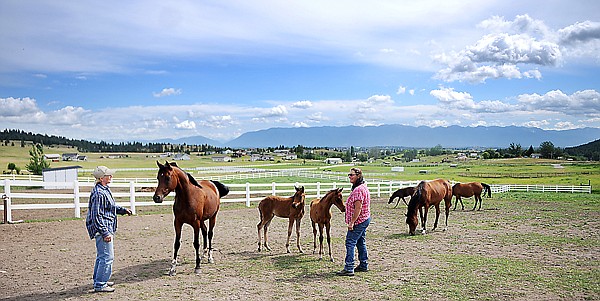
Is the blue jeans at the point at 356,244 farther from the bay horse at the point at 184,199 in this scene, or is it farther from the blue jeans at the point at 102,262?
the blue jeans at the point at 102,262

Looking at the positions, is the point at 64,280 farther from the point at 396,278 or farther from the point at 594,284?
the point at 594,284

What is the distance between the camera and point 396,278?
287 inches

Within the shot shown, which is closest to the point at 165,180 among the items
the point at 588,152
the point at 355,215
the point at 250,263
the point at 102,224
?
the point at 102,224

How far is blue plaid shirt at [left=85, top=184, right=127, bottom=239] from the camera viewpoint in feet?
20.3

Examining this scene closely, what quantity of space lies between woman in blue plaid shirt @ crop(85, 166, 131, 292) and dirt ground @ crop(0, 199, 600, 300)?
290mm

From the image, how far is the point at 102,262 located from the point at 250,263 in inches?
119

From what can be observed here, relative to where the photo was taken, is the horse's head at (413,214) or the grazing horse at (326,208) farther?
the horse's head at (413,214)

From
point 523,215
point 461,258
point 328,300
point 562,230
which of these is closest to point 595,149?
point 523,215

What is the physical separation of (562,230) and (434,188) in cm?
385

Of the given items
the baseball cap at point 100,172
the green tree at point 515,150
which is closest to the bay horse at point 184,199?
the baseball cap at point 100,172

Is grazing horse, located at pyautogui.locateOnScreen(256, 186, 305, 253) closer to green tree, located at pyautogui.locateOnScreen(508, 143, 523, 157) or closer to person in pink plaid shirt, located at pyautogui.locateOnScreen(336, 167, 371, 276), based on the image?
person in pink plaid shirt, located at pyautogui.locateOnScreen(336, 167, 371, 276)

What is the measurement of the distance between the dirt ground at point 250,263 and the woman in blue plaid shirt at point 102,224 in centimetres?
29

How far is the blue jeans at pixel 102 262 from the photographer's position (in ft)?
20.6

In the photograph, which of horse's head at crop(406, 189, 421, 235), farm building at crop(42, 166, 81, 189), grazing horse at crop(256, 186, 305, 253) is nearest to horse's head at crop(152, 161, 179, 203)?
grazing horse at crop(256, 186, 305, 253)
